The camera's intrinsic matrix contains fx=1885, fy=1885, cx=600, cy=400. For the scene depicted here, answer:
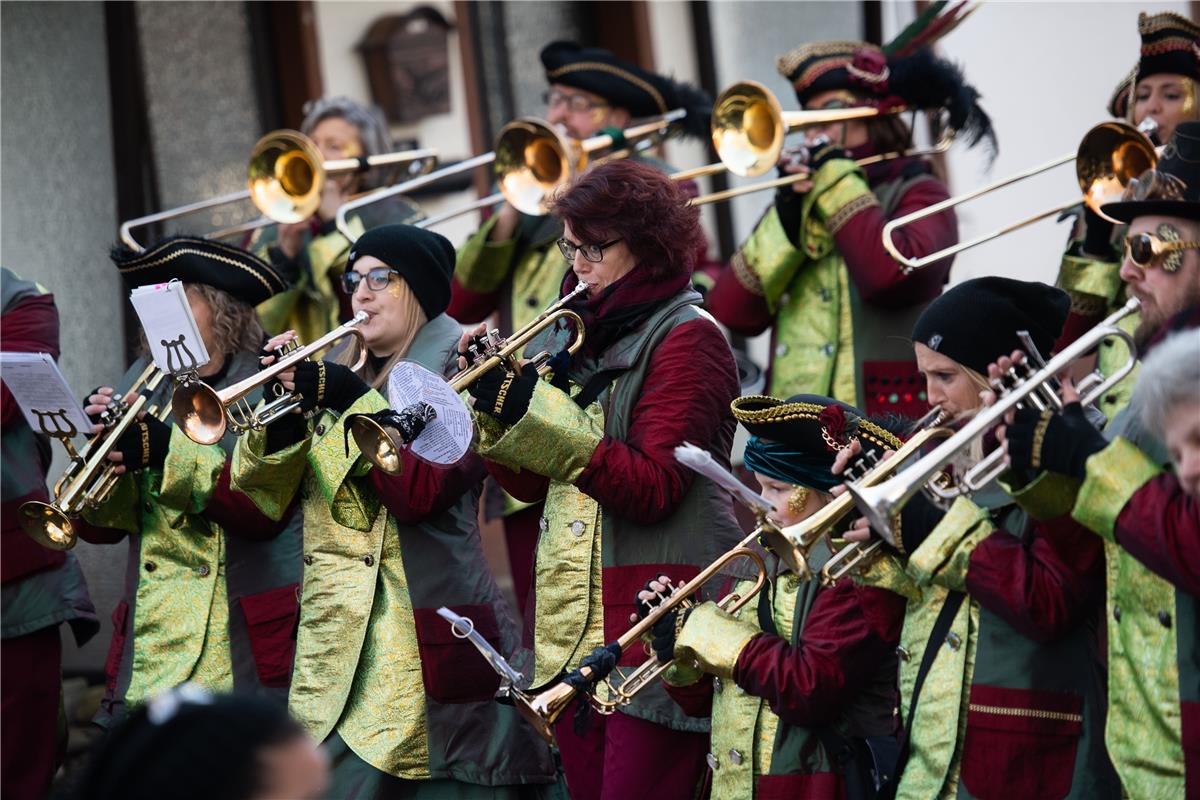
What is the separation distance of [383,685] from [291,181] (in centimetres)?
300

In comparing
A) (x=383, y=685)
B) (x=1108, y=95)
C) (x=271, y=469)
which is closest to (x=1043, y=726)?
(x=383, y=685)

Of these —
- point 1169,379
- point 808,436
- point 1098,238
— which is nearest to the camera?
point 1169,379

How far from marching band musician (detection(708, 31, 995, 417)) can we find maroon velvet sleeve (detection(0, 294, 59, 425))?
227cm

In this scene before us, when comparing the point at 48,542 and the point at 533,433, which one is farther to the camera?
the point at 48,542

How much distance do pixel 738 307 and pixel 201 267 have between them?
6.33 feet

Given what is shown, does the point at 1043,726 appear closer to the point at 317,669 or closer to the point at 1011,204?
the point at 317,669

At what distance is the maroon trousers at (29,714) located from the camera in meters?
5.89

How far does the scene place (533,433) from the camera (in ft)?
15.0

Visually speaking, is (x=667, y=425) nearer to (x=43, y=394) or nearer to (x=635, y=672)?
(x=635, y=672)

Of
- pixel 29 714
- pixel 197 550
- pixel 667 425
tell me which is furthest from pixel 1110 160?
pixel 29 714

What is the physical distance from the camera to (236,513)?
5.39 metres

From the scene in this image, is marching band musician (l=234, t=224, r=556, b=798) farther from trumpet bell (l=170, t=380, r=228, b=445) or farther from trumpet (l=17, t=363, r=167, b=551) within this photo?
trumpet (l=17, t=363, r=167, b=551)

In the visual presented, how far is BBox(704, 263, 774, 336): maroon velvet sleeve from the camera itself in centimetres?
657

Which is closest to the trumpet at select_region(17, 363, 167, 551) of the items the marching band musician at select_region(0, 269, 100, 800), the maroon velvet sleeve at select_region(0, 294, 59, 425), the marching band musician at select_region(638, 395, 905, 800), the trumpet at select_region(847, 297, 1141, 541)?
the marching band musician at select_region(0, 269, 100, 800)
